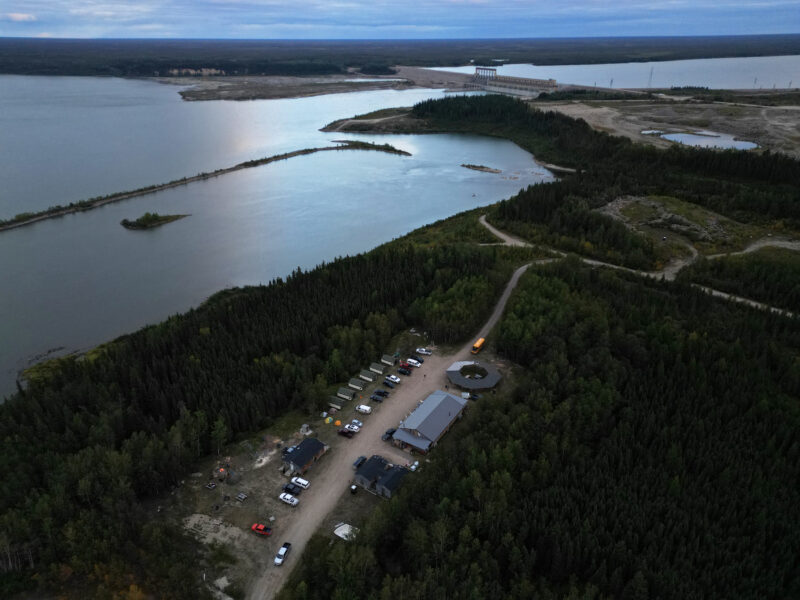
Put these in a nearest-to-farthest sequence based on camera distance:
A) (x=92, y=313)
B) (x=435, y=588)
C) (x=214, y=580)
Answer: (x=435, y=588)
(x=214, y=580)
(x=92, y=313)

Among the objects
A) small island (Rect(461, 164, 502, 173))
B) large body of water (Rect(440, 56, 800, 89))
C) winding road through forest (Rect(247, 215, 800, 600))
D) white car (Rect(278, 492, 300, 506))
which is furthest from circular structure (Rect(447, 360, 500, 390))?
large body of water (Rect(440, 56, 800, 89))

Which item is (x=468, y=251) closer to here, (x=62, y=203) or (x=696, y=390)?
(x=696, y=390)

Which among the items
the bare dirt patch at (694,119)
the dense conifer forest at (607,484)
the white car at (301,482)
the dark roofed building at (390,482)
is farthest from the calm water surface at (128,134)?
the dense conifer forest at (607,484)

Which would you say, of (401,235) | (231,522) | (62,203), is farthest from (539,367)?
(62,203)

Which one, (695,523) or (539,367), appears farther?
(539,367)

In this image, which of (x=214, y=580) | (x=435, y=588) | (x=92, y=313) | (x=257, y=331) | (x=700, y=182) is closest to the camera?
(x=435, y=588)

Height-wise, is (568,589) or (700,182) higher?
(700,182)

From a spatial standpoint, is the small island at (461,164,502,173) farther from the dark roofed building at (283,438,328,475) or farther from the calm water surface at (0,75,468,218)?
the dark roofed building at (283,438,328,475)
